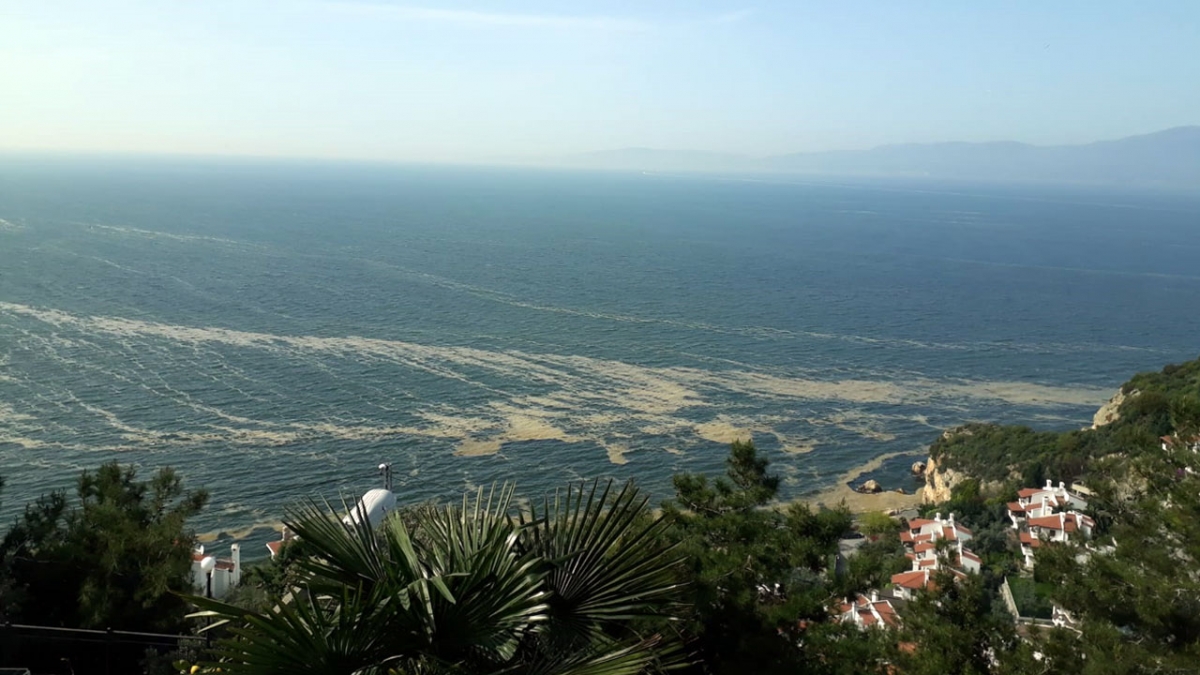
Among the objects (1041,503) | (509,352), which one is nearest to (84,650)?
(1041,503)

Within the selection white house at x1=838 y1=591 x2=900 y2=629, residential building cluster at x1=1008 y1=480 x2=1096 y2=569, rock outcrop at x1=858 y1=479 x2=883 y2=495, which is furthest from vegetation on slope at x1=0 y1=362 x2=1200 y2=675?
rock outcrop at x1=858 y1=479 x2=883 y2=495

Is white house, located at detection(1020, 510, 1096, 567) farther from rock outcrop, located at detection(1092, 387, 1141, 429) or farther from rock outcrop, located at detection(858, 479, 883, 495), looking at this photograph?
rock outcrop, located at detection(1092, 387, 1141, 429)

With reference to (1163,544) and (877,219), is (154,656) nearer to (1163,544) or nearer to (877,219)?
(1163,544)

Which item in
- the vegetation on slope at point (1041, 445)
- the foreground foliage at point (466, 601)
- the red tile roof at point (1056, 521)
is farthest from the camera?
the vegetation on slope at point (1041, 445)

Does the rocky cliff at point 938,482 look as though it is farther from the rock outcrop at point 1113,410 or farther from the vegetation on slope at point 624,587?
Result: the vegetation on slope at point 624,587

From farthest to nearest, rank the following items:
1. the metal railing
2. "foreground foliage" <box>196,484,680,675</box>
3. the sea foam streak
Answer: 1. the sea foam streak
2. the metal railing
3. "foreground foliage" <box>196,484,680,675</box>

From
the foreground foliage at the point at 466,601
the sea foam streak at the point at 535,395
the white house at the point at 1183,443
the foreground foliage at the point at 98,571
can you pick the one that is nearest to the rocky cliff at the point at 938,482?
the sea foam streak at the point at 535,395

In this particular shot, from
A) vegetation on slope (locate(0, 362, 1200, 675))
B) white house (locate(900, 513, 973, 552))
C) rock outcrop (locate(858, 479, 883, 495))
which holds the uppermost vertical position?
vegetation on slope (locate(0, 362, 1200, 675))

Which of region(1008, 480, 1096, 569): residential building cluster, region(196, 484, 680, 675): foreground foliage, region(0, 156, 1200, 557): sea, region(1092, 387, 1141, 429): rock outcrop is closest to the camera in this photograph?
region(196, 484, 680, 675): foreground foliage

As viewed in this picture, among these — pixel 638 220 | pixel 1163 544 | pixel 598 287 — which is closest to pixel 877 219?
pixel 638 220
